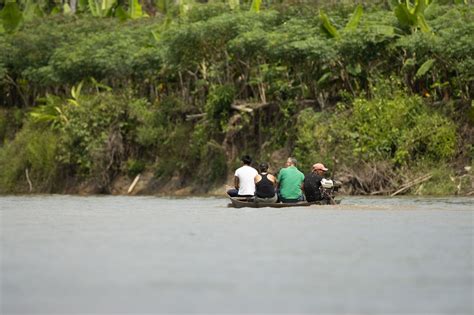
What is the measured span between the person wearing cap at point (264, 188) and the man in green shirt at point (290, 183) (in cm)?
22

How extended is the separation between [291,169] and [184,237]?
31.4 ft

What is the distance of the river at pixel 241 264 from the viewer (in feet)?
42.4

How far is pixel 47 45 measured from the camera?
55938 mm

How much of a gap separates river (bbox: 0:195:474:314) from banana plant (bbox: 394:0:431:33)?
16200 mm

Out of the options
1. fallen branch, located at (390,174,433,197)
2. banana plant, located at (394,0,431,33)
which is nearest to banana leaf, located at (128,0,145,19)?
banana plant, located at (394,0,431,33)

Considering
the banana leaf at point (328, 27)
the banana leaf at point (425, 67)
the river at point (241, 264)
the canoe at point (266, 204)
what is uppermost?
the banana leaf at point (328, 27)

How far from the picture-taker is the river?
12930 millimetres

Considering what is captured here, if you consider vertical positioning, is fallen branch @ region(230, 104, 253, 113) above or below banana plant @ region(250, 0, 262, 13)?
below

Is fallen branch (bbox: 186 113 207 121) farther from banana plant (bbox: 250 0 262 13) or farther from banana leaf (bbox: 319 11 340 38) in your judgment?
banana leaf (bbox: 319 11 340 38)

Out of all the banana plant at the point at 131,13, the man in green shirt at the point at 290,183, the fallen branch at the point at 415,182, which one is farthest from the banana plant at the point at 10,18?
the man in green shirt at the point at 290,183

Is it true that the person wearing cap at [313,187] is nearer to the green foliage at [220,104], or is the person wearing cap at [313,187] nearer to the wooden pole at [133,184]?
the green foliage at [220,104]

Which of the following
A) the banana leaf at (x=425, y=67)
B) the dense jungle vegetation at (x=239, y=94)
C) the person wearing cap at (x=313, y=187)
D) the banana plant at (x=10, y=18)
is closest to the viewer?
the person wearing cap at (x=313, y=187)

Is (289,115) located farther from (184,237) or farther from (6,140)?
(184,237)

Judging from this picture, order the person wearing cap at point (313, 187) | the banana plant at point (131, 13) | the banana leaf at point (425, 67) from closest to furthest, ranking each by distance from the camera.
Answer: the person wearing cap at point (313, 187) → the banana leaf at point (425, 67) → the banana plant at point (131, 13)
